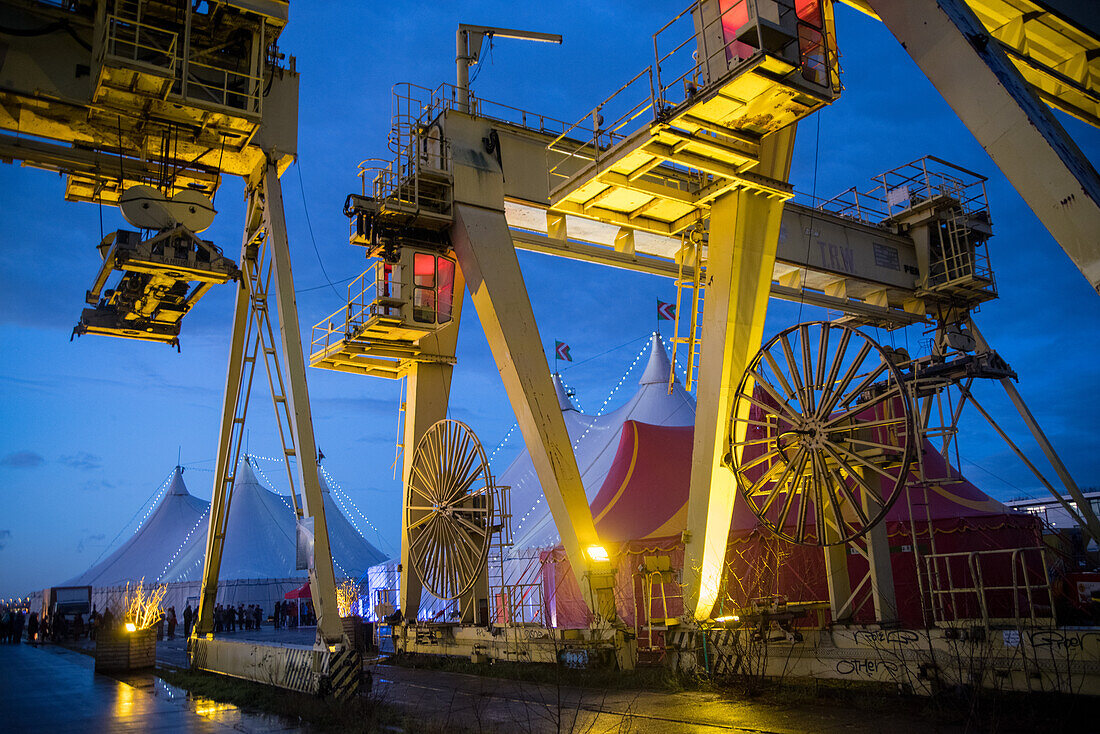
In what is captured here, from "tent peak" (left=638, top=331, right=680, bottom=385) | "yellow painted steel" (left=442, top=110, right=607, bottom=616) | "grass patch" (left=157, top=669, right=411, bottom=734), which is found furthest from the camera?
"tent peak" (left=638, top=331, right=680, bottom=385)

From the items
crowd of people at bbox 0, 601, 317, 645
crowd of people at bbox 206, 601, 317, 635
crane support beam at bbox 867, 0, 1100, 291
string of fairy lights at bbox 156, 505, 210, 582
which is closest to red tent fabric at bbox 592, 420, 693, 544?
crane support beam at bbox 867, 0, 1100, 291

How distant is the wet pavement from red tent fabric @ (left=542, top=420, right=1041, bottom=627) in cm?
827

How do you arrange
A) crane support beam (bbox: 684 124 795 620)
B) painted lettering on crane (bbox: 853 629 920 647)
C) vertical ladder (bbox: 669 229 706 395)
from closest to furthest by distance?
painted lettering on crane (bbox: 853 629 920 647), crane support beam (bbox: 684 124 795 620), vertical ladder (bbox: 669 229 706 395)

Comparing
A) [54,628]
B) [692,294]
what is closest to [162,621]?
[54,628]

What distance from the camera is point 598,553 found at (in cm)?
1394

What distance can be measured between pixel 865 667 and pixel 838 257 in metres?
11.3

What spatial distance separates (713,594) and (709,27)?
9215mm

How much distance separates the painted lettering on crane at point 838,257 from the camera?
59.7 feet

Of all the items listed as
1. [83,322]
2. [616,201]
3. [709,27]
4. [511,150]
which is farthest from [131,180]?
[709,27]

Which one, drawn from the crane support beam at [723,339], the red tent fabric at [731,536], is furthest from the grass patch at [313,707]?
the red tent fabric at [731,536]

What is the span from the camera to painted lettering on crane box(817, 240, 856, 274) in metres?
18.2

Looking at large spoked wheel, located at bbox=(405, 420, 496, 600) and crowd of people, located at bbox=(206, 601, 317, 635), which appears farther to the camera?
crowd of people, located at bbox=(206, 601, 317, 635)

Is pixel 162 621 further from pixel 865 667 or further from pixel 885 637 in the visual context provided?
pixel 885 637

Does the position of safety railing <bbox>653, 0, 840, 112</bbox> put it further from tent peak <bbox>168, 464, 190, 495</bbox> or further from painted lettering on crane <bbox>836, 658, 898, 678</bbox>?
tent peak <bbox>168, 464, 190, 495</bbox>
